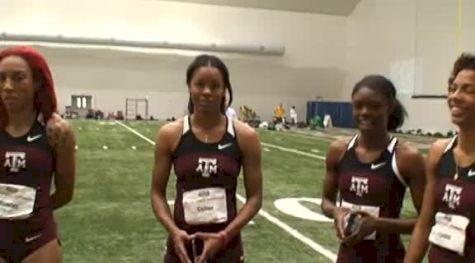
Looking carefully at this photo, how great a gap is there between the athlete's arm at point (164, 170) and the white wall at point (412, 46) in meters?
21.8

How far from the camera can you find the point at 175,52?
117ft

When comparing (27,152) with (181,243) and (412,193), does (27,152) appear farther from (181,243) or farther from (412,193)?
(412,193)

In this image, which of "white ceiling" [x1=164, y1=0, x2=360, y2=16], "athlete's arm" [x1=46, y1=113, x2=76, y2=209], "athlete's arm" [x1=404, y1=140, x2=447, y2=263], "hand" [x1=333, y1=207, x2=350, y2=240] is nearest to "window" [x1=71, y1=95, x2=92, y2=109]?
"white ceiling" [x1=164, y1=0, x2=360, y2=16]

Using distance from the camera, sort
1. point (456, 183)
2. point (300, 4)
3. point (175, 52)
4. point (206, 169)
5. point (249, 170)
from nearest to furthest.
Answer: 1. point (456, 183)
2. point (206, 169)
3. point (249, 170)
4. point (175, 52)
5. point (300, 4)

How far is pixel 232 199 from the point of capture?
3.12 metres

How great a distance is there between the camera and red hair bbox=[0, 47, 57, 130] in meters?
2.96

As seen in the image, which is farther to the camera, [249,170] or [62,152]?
[249,170]

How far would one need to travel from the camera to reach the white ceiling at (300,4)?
36375mm

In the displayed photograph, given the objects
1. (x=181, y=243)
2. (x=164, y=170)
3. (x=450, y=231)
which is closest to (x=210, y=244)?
(x=181, y=243)

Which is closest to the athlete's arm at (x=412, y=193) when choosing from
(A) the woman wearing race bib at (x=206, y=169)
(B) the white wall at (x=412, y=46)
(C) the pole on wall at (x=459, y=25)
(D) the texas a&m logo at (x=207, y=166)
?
(A) the woman wearing race bib at (x=206, y=169)

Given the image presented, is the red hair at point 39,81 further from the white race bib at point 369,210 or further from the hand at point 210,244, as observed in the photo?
the white race bib at point 369,210

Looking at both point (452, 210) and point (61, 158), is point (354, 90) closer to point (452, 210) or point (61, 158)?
point (452, 210)

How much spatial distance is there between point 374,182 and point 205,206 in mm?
784

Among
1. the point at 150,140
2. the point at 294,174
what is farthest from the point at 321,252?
the point at 150,140
